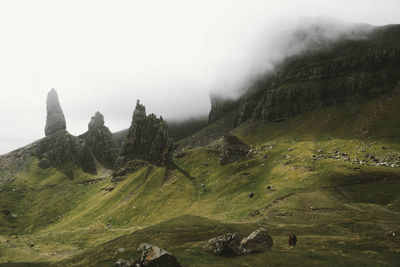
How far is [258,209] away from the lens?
7719cm

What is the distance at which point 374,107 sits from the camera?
17888 centimetres

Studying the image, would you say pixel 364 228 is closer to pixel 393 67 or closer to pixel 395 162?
pixel 395 162

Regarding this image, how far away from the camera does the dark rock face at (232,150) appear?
155 metres

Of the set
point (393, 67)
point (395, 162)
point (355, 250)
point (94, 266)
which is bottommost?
point (395, 162)

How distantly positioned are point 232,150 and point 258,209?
266 feet

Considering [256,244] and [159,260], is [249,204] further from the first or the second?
[159,260]

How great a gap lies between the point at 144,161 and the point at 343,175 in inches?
5491

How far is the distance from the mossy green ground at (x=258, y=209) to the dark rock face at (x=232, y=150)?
696cm

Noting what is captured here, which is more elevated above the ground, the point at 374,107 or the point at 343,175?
the point at 374,107

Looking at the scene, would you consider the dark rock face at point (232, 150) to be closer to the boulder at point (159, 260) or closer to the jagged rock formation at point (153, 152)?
the jagged rock formation at point (153, 152)

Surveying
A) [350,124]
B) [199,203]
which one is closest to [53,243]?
[199,203]

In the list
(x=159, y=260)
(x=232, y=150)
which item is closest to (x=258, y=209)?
(x=159, y=260)

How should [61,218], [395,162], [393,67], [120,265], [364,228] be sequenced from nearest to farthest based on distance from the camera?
[120,265] → [364,228] → [395,162] → [61,218] → [393,67]

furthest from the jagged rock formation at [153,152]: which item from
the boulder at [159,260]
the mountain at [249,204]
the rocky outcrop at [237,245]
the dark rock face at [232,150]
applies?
the boulder at [159,260]
